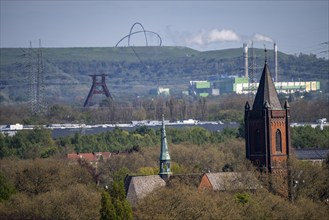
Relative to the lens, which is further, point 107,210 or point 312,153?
point 312,153

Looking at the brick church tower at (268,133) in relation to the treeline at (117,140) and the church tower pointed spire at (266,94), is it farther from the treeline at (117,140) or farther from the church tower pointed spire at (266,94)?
the treeline at (117,140)

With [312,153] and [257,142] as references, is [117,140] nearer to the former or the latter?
[312,153]

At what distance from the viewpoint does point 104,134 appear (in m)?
155

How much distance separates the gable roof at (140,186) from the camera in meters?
73.2

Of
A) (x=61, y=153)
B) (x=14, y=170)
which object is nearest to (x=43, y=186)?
(x=14, y=170)

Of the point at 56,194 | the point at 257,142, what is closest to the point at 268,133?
the point at 257,142

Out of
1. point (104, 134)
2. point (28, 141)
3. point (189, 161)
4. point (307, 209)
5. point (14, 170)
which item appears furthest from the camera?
point (104, 134)

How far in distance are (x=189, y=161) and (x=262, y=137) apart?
3052cm

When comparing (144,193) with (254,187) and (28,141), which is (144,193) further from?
(28,141)

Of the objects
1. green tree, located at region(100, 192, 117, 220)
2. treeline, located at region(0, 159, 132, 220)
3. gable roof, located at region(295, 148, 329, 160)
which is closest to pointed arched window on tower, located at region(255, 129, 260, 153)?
treeline, located at region(0, 159, 132, 220)

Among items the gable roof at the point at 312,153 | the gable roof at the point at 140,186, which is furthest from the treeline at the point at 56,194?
the gable roof at the point at 312,153

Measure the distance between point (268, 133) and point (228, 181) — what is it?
10.7 ft

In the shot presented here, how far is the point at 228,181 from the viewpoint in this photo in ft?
253

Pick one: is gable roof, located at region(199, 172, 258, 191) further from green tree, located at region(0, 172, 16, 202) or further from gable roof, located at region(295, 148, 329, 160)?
gable roof, located at region(295, 148, 329, 160)
